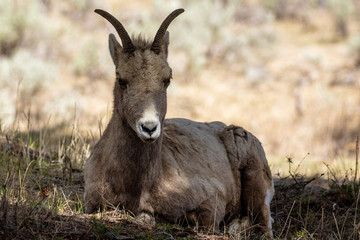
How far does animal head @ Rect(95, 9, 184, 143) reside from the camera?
4.15m

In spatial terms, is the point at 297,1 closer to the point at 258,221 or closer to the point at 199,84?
the point at 199,84

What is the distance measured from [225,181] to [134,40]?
1.80 metres

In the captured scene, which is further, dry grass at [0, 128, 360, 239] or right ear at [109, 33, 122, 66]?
right ear at [109, 33, 122, 66]

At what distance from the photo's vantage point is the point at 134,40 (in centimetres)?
493

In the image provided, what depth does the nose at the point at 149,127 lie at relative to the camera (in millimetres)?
4039

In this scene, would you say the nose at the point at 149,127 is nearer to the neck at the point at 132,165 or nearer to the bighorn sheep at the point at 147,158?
the bighorn sheep at the point at 147,158

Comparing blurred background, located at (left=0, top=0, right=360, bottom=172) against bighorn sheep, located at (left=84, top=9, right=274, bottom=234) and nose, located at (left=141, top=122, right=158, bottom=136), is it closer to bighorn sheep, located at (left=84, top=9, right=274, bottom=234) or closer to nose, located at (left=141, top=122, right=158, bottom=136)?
bighorn sheep, located at (left=84, top=9, right=274, bottom=234)

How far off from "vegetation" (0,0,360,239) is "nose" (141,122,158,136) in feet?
2.66

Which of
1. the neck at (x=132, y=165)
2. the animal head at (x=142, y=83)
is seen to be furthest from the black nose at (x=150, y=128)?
the neck at (x=132, y=165)

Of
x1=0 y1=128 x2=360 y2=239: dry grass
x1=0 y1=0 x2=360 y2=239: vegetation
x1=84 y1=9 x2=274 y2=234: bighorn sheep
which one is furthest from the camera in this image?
x1=0 y1=0 x2=360 y2=239: vegetation

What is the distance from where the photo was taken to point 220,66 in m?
21.5

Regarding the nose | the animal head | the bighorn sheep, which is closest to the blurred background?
the bighorn sheep

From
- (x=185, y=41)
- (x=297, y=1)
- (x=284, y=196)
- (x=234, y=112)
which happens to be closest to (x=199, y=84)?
(x=185, y=41)

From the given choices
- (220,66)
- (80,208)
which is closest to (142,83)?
(80,208)
